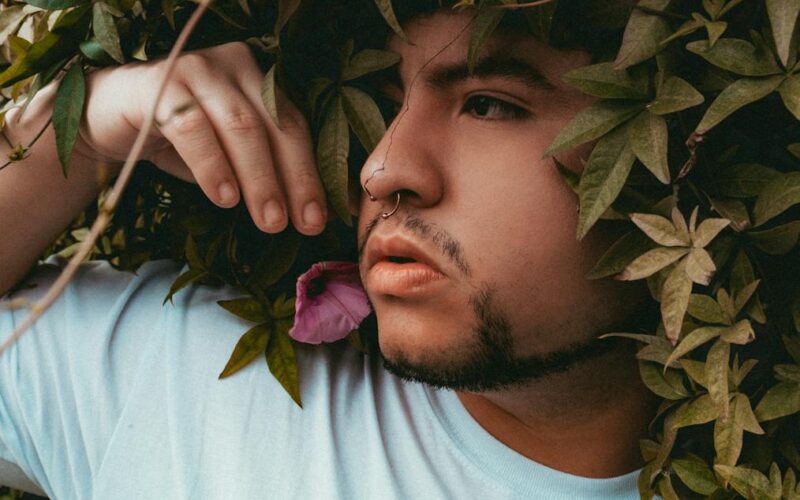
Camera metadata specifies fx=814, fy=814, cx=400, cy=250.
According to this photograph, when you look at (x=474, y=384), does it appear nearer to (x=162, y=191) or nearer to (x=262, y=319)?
(x=262, y=319)

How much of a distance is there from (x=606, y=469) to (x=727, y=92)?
61cm

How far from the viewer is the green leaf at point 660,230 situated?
0.83 meters

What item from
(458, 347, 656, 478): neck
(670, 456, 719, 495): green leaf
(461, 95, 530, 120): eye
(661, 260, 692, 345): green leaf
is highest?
(461, 95, 530, 120): eye

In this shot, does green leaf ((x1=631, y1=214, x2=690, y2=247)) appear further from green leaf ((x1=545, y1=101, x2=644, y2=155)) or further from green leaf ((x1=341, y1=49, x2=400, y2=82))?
green leaf ((x1=341, y1=49, x2=400, y2=82))

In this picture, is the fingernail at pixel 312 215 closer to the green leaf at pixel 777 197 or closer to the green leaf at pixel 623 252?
the green leaf at pixel 623 252

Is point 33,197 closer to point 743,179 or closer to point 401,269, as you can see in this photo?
point 401,269

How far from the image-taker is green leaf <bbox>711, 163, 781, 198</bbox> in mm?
860

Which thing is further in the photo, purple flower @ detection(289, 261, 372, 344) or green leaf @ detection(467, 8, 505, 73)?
purple flower @ detection(289, 261, 372, 344)

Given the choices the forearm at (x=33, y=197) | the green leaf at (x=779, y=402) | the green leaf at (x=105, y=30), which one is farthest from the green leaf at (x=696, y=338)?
the forearm at (x=33, y=197)

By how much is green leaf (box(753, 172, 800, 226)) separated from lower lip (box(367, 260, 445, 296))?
1.23 ft

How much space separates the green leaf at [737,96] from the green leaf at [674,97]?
2 cm

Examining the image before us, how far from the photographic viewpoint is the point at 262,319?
1.24m

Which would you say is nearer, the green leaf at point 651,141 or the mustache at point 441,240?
the green leaf at point 651,141

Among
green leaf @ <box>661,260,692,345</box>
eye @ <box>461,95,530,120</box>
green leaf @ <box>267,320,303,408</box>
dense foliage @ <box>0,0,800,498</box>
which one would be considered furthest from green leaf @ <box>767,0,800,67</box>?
green leaf @ <box>267,320,303,408</box>
